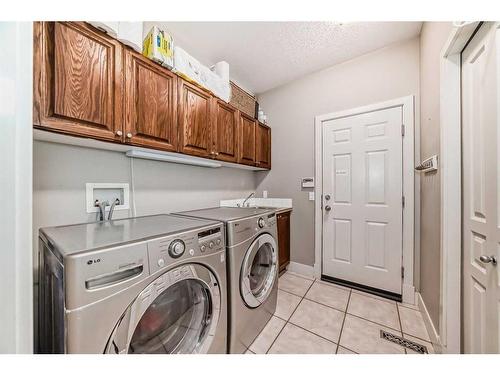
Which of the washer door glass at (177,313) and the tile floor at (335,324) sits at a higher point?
the washer door glass at (177,313)

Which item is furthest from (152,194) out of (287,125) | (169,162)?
(287,125)

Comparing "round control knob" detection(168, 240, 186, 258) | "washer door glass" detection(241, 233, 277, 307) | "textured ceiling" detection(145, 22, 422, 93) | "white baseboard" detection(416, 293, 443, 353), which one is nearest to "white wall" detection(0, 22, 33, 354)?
"round control knob" detection(168, 240, 186, 258)

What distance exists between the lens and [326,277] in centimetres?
232

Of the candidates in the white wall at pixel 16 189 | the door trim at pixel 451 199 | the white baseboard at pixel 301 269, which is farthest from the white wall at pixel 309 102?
the white wall at pixel 16 189

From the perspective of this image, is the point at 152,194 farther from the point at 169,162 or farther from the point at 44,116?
the point at 44,116

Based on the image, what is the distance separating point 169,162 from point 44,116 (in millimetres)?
935

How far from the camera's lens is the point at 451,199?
1165mm

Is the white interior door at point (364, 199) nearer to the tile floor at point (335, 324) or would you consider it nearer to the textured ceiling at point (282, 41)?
the tile floor at point (335, 324)

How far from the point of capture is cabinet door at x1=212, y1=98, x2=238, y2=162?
1.84 meters

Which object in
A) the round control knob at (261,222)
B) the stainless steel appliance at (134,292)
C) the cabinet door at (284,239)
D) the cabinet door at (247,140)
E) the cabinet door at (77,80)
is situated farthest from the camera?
the cabinet door at (284,239)

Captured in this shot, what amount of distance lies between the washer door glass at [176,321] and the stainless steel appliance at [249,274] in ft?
0.65

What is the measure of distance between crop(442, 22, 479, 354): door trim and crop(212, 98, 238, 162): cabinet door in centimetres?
162

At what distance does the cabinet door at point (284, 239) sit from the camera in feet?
7.78

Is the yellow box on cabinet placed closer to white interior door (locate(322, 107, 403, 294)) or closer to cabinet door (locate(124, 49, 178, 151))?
cabinet door (locate(124, 49, 178, 151))
